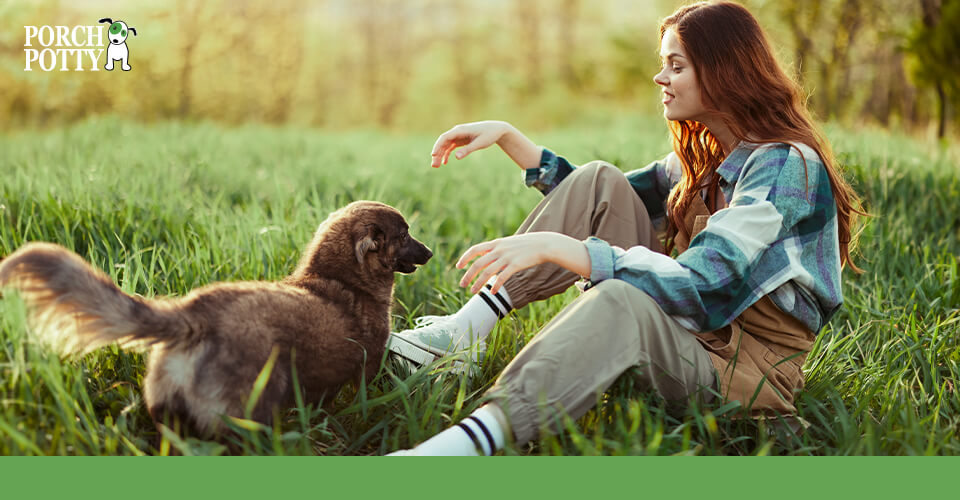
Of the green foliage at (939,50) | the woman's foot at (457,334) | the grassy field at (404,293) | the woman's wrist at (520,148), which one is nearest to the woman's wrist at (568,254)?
the grassy field at (404,293)

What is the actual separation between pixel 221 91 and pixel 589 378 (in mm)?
16202

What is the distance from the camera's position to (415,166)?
6.73 metres

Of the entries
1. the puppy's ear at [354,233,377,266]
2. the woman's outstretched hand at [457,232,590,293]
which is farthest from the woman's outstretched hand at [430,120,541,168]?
the woman's outstretched hand at [457,232,590,293]

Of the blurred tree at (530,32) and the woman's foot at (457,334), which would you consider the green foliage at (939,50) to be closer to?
the woman's foot at (457,334)

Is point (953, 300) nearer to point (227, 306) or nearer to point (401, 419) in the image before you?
point (401, 419)

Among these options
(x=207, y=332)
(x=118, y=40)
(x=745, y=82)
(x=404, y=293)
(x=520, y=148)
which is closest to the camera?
(x=207, y=332)

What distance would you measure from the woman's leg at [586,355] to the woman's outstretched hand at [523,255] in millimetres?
116

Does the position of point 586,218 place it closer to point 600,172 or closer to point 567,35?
point 600,172

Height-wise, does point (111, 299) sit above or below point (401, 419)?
above

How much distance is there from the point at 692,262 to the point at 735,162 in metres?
0.50

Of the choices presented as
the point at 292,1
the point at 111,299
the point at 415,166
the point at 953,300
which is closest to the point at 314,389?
the point at 111,299

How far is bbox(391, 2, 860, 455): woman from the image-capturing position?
1920 mm

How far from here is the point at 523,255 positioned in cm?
198

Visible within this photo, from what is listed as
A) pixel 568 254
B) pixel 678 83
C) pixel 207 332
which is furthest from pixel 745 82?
pixel 207 332
